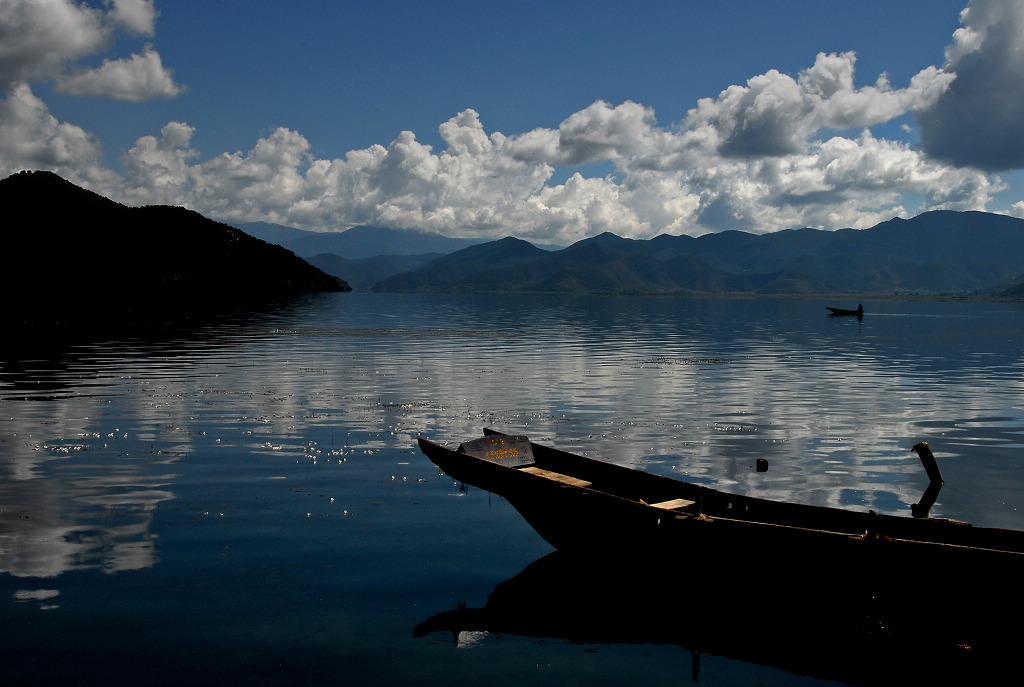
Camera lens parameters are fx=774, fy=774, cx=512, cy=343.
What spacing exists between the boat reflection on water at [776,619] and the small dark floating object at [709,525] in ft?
1.17

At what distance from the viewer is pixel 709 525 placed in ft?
48.5

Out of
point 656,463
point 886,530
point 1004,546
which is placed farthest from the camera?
point 656,463

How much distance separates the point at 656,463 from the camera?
2670 centimetres

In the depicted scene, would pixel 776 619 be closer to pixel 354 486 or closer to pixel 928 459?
pixel 928 459

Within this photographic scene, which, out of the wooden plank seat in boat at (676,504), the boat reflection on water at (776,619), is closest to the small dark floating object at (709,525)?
the wooden plank seat in boat at (676,504)

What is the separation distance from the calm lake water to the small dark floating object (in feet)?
4.32

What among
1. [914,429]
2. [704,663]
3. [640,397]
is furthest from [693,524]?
[640,397]

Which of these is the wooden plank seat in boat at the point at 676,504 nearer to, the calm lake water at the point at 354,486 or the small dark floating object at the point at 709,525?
the small dark floating object at the point at 709,525

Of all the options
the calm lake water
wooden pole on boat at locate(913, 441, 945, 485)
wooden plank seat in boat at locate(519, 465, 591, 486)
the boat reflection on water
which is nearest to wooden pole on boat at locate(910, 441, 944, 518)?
wooden pole on boat at locate(913, 441, 945, 485)

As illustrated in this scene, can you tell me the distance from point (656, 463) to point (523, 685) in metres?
15.1

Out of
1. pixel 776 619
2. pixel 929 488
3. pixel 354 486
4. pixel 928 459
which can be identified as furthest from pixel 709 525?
pixel 354 486

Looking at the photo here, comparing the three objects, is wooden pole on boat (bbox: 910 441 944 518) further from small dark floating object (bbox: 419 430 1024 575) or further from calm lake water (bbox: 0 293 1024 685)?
calm lake water (bbox: 0 293 1024 685)

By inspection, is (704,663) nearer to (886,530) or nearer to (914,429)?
(886,530)

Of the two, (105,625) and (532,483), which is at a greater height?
(532,483)
